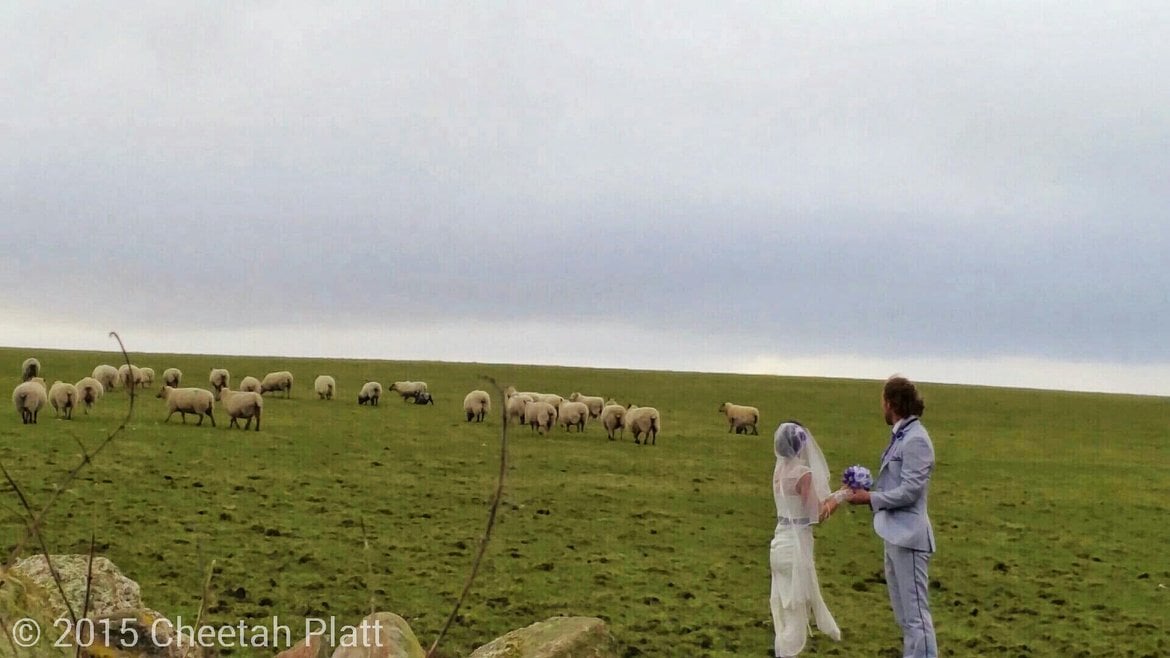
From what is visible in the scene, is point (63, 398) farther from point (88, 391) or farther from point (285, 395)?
point (285, 395)

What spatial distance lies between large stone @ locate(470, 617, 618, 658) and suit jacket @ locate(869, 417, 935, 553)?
7.25ft

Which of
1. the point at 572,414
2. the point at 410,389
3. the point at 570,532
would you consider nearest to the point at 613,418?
the point at 572,414

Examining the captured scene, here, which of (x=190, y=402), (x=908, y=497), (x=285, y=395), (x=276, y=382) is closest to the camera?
(x=908, y=497)

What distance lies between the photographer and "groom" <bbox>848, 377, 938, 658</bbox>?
6.87 metres

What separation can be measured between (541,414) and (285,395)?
13209 millimetres

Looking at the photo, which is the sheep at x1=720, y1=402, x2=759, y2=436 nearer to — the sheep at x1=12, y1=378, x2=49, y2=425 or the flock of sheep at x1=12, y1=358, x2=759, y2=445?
the flock of sheep at x1=12, y1=358, x2=759, y2=445

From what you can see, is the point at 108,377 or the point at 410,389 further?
the point at 410,389

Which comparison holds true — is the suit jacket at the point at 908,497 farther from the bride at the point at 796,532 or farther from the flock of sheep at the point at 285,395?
the flock of sheep at the point at 285,395

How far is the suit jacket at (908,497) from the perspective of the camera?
686 cm

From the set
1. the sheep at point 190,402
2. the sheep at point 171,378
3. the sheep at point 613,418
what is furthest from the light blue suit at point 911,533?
the sheep at point 171,378

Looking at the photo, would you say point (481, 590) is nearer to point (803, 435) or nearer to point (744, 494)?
point (803, 435)

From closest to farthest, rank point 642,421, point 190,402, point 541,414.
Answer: point 190,402
point 541,414
point 642,421

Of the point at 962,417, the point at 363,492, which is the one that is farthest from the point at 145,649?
the point at 962,417

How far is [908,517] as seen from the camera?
22.7ft
